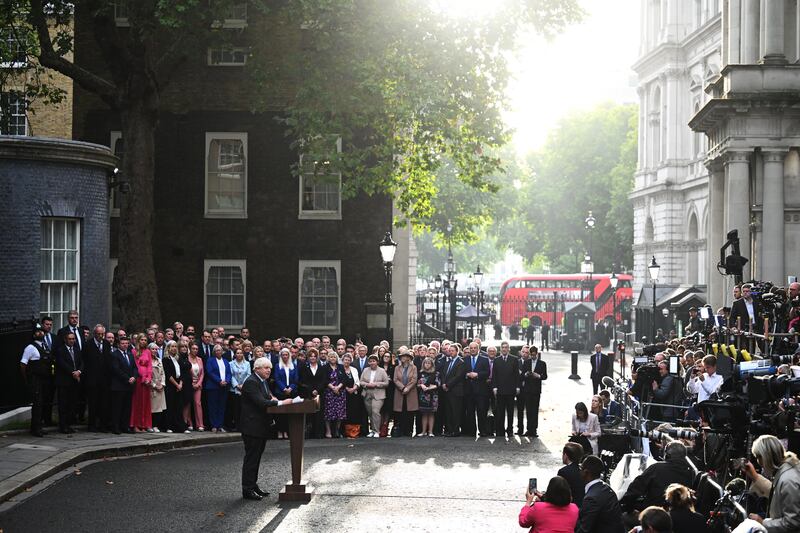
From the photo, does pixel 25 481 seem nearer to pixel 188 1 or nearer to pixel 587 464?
pixel 587 464

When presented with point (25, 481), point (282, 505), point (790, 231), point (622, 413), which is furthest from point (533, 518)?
point (790, 231)

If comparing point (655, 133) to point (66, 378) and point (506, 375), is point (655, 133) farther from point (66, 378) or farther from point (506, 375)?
point (66, 378)

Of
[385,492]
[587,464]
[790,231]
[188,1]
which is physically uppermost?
[188,1]

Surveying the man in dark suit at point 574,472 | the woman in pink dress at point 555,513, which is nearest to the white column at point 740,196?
the man in dark suit at point 574,472

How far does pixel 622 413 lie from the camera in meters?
20.7

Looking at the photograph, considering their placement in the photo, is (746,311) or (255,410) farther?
(746,311)

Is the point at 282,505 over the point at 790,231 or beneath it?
beneath

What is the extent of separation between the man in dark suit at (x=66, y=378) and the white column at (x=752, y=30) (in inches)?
1102

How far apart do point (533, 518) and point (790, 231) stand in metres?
31.0

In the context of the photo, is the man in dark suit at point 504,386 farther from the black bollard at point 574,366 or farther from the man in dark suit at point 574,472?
the black bollard at point 574,366

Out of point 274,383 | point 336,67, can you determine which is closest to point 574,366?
point 336,67

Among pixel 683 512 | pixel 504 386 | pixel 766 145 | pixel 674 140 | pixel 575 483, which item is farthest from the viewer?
pixel 674 140

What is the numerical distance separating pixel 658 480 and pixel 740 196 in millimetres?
29969

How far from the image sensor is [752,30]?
41.4 m
